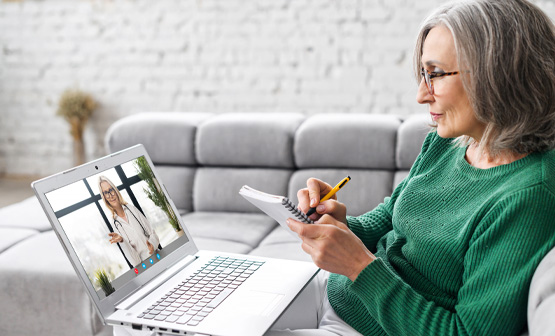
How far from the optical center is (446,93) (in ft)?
3.85

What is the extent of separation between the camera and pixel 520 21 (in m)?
1.10

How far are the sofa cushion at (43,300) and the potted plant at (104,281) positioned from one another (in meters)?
0.85

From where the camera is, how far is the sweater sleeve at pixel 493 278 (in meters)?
0.99

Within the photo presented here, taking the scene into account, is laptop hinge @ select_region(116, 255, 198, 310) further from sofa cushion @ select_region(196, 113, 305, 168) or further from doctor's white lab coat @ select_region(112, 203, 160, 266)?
sofa cushion @ select_region(196, 113, 305, 168)

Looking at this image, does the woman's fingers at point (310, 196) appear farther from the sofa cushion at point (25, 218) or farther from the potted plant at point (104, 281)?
the sofa cushion at point (25, 218)

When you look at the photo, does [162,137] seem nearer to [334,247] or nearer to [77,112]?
[334,247]

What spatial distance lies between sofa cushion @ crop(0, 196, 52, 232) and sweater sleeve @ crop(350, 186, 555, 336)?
6.02 feet

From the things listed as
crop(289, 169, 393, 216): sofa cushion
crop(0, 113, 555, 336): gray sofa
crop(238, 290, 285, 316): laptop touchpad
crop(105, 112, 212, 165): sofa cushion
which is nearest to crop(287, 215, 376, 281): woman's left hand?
crop(238, 290, 285, 316): laptop touchpad

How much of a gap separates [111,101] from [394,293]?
12.9 ft

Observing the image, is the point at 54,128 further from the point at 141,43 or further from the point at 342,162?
the point at 342,162

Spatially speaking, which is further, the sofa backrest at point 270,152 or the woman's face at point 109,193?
the sofa backrest at point 270,152

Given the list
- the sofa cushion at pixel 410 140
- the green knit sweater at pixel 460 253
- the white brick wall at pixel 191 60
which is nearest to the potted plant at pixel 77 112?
the white brick wall at pixel 191 60

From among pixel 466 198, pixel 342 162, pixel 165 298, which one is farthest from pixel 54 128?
pixel 466 198

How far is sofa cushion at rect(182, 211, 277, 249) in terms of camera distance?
2.38m
